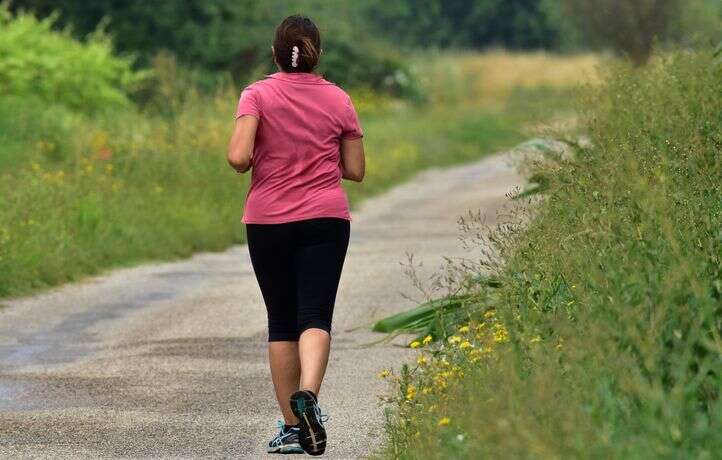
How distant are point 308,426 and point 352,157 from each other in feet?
3.81

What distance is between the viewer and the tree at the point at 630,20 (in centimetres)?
4869

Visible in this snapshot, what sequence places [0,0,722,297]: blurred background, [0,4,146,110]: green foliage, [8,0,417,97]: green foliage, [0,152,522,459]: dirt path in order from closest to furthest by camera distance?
[0,152,522,459]: dirt path < [0,0,722,297]: blurred background < [0,4,146,110]: green foliage < [8,0,417,97]: green foliage

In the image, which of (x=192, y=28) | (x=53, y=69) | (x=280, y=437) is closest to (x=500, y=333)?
(x=280, y=437)

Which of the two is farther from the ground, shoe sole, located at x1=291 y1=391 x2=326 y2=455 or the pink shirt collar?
the pink shirt collar

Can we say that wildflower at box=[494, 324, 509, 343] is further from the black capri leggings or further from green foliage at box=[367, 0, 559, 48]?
green foliage at box=[367, 0, 559, 48]

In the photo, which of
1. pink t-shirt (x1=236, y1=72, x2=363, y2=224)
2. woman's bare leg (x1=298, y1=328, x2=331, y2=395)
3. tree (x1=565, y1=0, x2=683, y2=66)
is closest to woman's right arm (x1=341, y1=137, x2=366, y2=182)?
pink t-shirt (x1=236, y1=72, x2=363, y2=224)

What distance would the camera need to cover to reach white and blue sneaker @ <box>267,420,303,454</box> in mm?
7473

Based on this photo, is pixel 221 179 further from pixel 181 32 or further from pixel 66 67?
pixel 181 32

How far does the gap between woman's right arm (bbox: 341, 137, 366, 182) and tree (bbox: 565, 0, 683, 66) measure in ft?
129

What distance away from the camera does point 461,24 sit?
8775 cm

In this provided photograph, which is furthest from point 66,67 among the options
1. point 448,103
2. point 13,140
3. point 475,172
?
point 448,103

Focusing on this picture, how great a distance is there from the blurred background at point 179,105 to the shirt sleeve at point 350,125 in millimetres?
6015

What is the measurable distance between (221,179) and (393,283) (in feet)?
21.6

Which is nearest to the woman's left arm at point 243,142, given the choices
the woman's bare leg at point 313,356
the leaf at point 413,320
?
the woman's bare leg at point 313,356
